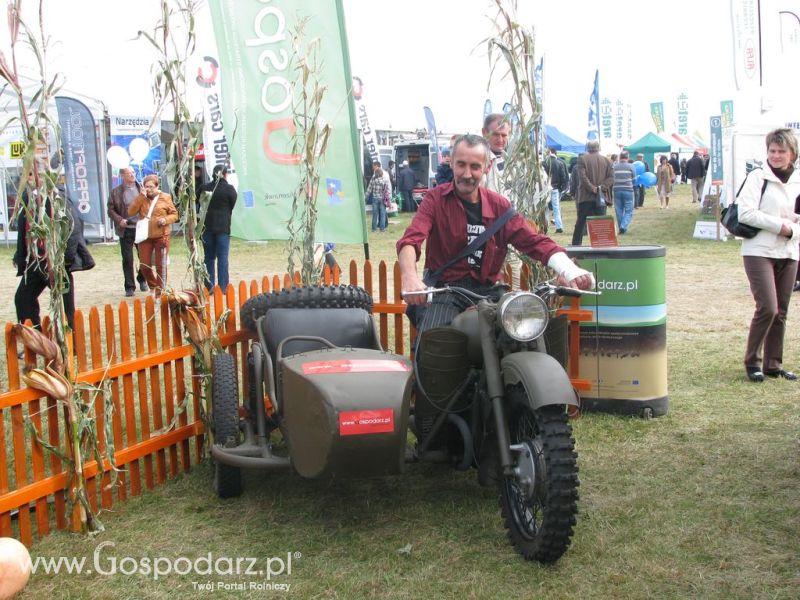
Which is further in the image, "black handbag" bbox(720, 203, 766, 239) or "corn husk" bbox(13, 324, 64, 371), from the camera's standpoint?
"black handbag" bbox(720, 203, 766, 239)

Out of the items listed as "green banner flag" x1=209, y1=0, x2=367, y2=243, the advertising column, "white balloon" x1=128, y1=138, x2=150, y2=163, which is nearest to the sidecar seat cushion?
the advertising column

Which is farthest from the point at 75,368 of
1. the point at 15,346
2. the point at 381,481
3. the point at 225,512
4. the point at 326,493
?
the point at 381,481

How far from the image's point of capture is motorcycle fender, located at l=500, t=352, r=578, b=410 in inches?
127

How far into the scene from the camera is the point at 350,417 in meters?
3.40

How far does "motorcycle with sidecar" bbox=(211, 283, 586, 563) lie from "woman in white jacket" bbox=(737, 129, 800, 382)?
277cm

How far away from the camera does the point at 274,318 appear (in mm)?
4438

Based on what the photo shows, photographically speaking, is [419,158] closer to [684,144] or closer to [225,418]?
[684,144]

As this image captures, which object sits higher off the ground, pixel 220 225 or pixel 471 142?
pixel 471 142

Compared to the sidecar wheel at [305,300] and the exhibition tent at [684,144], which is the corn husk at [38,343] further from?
the exhibition tent at [684,144]

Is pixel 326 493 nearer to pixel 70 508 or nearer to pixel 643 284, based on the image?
pixel 70 508

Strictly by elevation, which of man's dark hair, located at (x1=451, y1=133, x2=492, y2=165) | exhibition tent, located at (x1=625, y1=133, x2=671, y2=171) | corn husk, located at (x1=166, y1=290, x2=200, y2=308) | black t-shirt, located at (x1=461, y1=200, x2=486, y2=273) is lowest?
corn husk, located at (x1=166, y1=290, x2=200, y2=308)

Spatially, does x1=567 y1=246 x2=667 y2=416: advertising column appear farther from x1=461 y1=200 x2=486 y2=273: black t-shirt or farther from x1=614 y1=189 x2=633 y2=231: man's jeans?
x1=614 y1=189 x2=633 y2=231: man's jeans

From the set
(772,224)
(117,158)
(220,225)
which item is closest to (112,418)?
(772,224)

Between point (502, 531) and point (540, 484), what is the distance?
559 millimetres
